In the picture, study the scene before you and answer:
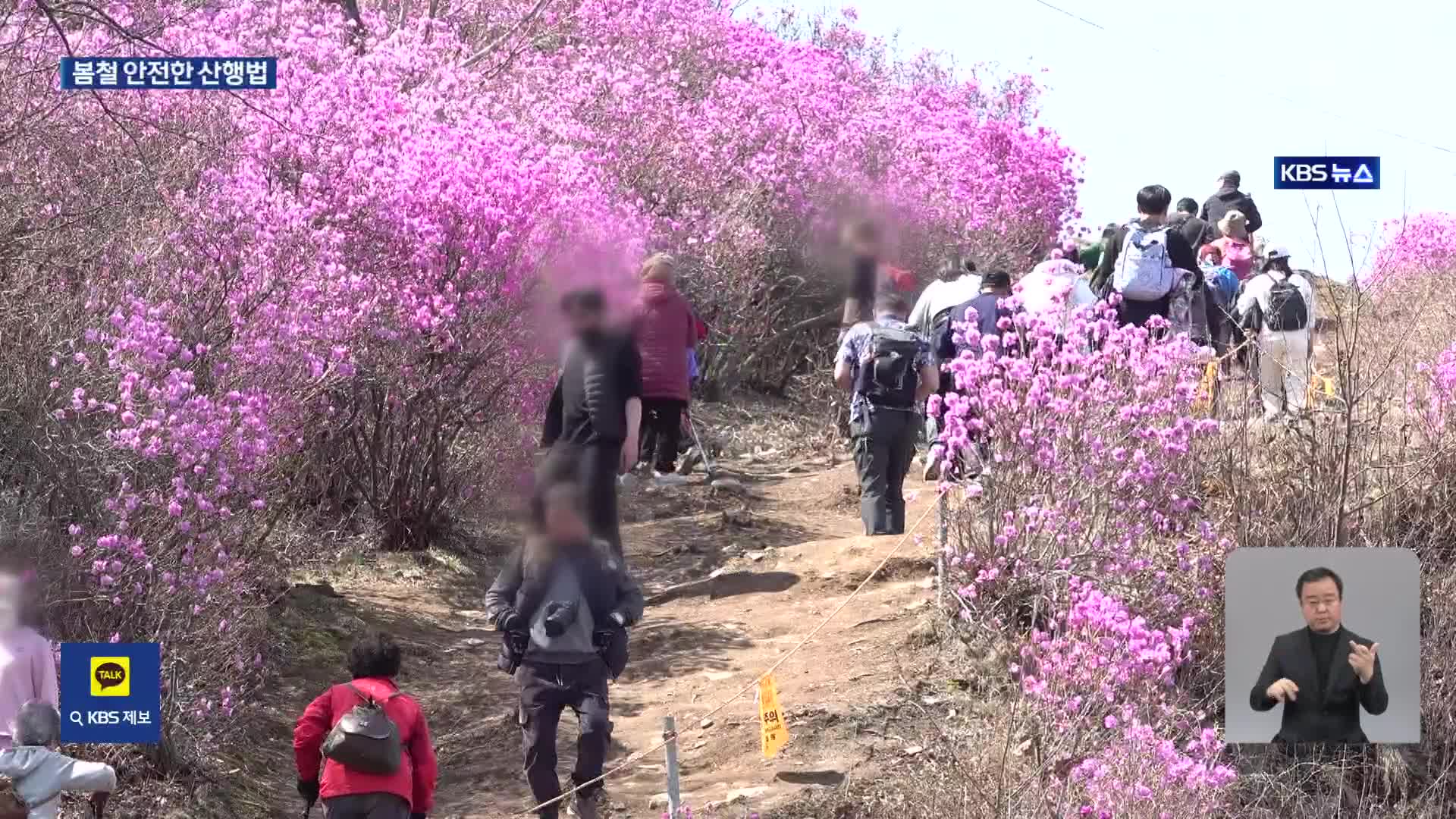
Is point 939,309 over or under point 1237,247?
under

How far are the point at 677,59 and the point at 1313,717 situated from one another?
14243mm

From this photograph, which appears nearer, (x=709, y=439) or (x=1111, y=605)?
(x=1111, y=605)

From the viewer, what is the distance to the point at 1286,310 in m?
12.9

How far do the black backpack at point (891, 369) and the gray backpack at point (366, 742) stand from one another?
4.58m

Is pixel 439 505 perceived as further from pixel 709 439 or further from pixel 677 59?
pixel 677 59

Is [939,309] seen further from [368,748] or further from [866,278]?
[368,748]

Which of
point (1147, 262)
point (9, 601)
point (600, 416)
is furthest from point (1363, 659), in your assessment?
point (9, 601)

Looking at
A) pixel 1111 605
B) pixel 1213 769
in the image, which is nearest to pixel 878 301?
pixel 1111 605

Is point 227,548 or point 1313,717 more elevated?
point 227,548

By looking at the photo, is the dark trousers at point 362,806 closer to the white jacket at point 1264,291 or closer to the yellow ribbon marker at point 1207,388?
the yellow ribbon marker at point 1207,388

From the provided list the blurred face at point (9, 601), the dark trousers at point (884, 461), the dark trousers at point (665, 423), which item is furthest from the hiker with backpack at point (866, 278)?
the blurred face at point (9, 601)

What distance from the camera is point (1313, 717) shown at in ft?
25.7

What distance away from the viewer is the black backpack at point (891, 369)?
1086 cm

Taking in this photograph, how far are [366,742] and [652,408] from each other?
17.6 feet
